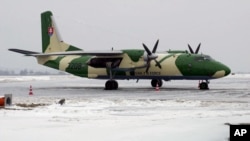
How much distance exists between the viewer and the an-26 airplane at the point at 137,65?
30094 millimetres

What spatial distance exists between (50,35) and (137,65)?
34.0 ft

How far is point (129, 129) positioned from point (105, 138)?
1436mm

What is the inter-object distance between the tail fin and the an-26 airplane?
1.53 m

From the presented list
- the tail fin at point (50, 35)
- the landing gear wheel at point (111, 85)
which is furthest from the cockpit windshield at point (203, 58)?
the tail fin at point (50, 35)

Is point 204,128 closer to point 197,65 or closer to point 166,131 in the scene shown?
point 166,131

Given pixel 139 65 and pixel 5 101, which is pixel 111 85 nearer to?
pixel 139 65

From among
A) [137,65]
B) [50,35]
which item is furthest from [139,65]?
[50,35]

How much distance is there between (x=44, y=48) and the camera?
38.0 metres

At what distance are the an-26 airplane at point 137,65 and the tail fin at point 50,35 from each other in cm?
153

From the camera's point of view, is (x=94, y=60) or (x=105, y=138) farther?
(x=94, y=60)

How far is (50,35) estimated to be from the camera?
3759 cm

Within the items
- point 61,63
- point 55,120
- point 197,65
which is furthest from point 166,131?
point 61,63

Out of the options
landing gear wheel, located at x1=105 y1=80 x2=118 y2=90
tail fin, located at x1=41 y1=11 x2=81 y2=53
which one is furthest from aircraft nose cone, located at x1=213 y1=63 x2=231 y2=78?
tail fin, located at x1=41 y1=11 x2=81 y2=53

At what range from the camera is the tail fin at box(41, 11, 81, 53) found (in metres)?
37.4
